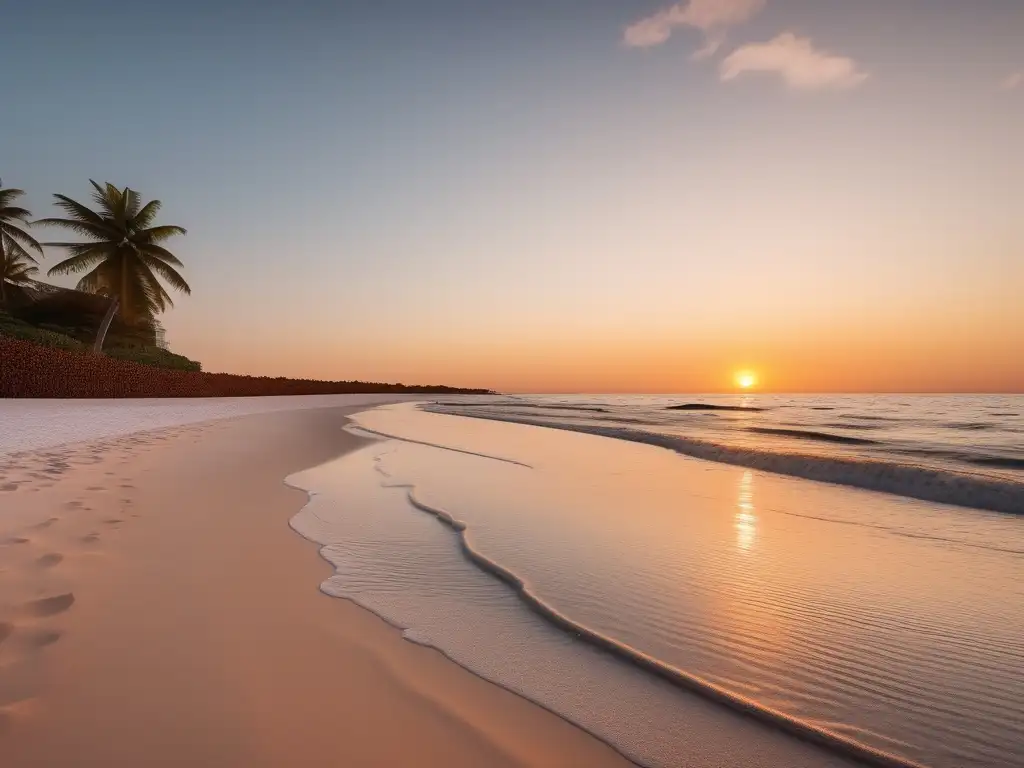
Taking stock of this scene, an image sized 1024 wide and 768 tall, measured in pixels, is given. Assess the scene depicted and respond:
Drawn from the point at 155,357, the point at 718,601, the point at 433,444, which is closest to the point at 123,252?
the point at 155,357

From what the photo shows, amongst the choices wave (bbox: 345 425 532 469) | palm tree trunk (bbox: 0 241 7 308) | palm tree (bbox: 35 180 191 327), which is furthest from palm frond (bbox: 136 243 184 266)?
wave (bbox: 345 425 532 469)

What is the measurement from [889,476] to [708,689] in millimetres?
8959

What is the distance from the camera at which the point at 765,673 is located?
2609 mm

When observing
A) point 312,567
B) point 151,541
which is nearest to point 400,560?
point 312,567

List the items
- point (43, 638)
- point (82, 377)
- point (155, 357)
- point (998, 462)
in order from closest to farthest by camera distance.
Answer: point (43, 638), point (998, 462), point (82, 377), point (155, 357)

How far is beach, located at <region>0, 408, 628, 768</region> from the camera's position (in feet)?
6.51

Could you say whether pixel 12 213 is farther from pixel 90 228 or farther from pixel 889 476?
pixel 889 476


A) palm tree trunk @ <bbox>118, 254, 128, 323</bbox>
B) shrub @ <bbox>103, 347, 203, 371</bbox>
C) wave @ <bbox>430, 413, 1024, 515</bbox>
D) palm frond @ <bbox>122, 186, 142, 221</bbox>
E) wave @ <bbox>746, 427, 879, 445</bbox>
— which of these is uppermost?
palm frond @ <bbox>122, 186, 142, 221</bbox>

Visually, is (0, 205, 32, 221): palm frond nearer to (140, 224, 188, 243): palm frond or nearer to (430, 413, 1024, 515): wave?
(140, 224, 188, 243): palm frond

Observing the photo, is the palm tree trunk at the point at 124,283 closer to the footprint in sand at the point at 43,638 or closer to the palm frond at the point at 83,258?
the palm frond at the point at 83,258

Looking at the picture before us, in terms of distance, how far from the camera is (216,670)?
98.3 inches

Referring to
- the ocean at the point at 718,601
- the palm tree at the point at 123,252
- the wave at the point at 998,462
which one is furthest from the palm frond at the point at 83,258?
the wave at the point at 998,462

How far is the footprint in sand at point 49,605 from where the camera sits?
9.95ft

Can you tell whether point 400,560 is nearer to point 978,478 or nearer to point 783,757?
point 783,757
